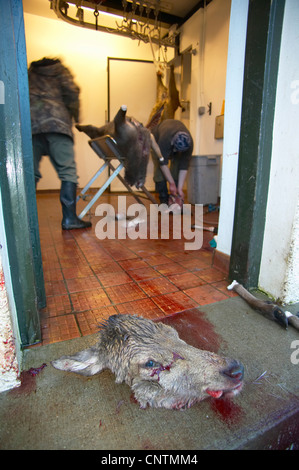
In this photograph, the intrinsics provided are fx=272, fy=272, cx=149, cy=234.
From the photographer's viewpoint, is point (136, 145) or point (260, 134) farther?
point (136, 145)

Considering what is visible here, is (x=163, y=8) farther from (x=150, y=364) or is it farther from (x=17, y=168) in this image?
(x=150, y=364)

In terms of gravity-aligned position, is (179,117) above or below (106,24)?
below

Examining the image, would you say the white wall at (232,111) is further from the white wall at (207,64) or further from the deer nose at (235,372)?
the white wall at (207,64)

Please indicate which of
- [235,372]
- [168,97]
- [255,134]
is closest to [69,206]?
[255,134]

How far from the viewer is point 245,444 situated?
83 centimetres

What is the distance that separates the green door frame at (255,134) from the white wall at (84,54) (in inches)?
190

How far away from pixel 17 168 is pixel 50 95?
209 cm

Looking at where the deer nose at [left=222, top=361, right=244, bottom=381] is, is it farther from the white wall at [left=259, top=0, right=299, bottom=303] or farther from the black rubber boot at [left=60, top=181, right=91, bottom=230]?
the black rubber boot at [left=60, top=181, right=91, bottom=230]

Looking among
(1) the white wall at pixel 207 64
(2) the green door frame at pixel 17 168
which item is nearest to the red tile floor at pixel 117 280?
(2) the green door frame at pixel 17 168

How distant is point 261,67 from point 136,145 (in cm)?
199

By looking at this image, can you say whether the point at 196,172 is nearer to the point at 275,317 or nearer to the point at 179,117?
the point at 179,117

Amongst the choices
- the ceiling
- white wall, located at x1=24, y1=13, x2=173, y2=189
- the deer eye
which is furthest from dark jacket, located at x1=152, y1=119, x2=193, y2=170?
the deer eye

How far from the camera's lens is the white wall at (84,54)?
225 inches
